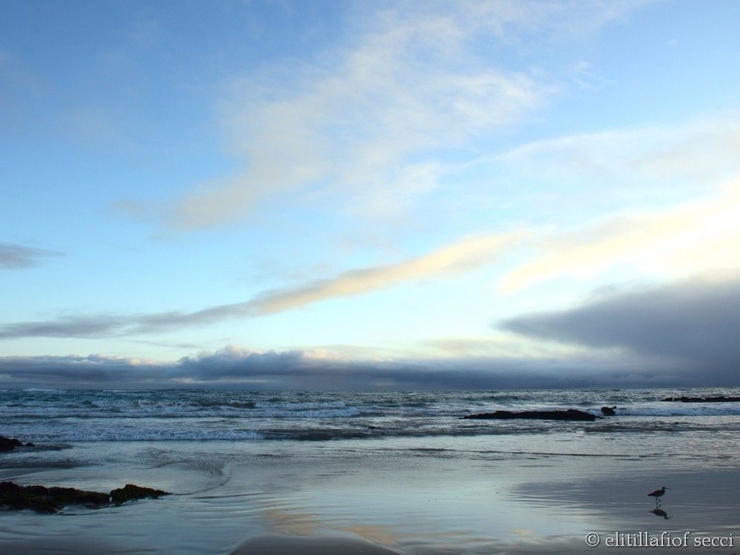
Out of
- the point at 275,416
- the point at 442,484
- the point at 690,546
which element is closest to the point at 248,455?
the point at 442,484

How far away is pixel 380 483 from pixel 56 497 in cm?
629

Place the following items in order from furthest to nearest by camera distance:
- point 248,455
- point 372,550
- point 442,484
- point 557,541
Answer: point 248,455 < point 442,484 < point 557,541 < point 372,550

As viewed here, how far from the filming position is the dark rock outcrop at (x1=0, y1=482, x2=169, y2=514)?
31.2 feet

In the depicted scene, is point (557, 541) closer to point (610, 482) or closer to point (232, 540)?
point (232, 540)

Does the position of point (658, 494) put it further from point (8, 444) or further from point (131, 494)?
point (8, 444)

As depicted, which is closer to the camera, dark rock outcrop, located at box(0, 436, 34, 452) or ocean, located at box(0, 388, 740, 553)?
ocean, located at box(0, 388, 740, 553)

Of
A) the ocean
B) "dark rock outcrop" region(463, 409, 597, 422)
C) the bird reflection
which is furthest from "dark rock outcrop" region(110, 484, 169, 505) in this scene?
"dark rock outcrop" region(463, 409, 597, 422)

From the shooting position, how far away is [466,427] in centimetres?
2808

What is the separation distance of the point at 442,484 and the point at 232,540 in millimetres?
5648

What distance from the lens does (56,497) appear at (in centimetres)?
991

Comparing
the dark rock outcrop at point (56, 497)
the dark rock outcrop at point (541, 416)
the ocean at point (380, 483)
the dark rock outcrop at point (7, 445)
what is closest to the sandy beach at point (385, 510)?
the ocean at point (380, 483)

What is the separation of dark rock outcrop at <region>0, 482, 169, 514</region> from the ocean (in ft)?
1.26

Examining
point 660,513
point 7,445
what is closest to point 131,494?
point 660,513

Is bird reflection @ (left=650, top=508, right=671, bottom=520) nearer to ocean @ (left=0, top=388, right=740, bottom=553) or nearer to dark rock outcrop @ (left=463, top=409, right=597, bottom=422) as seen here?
ocean @ (left=0, top=388, right=740, bottom=553)
